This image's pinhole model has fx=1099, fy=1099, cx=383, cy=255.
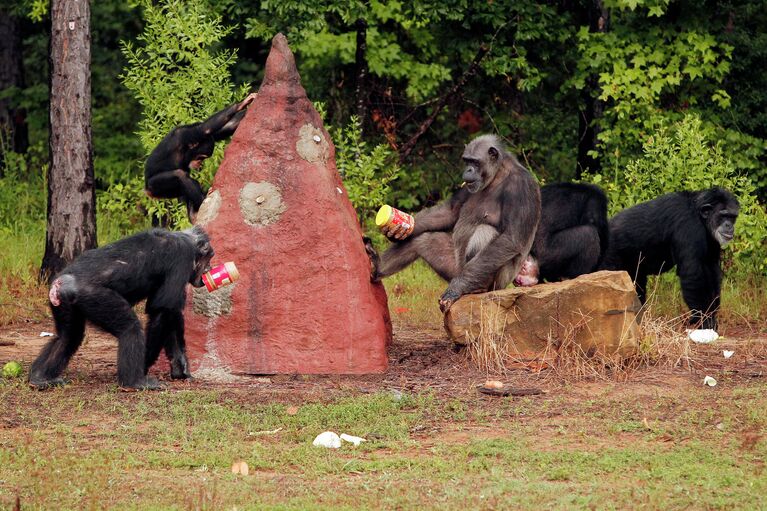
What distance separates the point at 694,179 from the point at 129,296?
7.00 metres

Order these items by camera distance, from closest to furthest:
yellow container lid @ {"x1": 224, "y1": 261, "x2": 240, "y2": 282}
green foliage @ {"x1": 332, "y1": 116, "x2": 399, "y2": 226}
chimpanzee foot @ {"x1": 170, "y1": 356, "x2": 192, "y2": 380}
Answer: yellow container lid @ {"x1": 224, "y1": 261, "x2": 240, "y2": 282} < chimpanzee foot @ {"x1": 170, "y1": 356, "x2": 192, "y2": 380} < green foliage @ {"x1": 332, "y1": 116, "x2": 399, "y2": 226}

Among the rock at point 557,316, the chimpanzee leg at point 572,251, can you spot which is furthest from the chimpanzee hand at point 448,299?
the chimpanzee leg at point 572,251

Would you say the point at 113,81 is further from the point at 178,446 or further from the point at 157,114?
the point at 178,446

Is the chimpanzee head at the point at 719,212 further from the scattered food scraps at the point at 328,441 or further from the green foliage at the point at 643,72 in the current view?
the scattered food scraps at the point at 328,441

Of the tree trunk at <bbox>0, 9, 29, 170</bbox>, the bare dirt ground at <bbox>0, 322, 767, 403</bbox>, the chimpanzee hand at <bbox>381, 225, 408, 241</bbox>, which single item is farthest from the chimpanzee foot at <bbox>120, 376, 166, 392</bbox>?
the tree trunk at <bbox>0, 9, 29, 170</bbox>

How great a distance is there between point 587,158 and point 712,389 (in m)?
8.37

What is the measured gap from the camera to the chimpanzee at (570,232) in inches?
415

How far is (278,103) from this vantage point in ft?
29.1

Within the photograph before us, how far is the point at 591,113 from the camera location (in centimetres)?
1622

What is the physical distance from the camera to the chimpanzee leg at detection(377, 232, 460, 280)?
9242mm

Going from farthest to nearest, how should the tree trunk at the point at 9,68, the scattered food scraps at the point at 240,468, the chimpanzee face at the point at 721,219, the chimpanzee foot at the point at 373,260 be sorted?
the tree trunk at the point at 9,68
the chimpanzee face at the point at 721,219
the chimpanzee foot at the point at 373,260
the scattered food scraps at the point at 240,468

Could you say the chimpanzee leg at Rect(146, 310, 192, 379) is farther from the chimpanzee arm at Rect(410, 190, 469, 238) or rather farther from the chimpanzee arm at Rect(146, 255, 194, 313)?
the chimpanzee arm at Rect(410, 190, 469, 238)

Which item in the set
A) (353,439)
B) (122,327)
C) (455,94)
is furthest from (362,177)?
(353,439)

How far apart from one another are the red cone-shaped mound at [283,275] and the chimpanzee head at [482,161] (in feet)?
3.66
